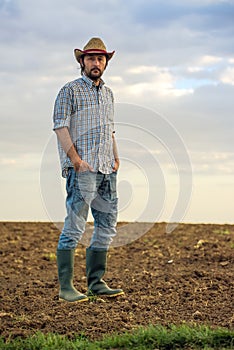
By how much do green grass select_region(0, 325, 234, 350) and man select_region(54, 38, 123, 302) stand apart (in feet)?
3.68

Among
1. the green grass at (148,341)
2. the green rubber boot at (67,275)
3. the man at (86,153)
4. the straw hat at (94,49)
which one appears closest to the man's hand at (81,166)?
the man at (86,153)

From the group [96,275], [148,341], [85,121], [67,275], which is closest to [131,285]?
[96,275]

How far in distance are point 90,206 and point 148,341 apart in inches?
64.4

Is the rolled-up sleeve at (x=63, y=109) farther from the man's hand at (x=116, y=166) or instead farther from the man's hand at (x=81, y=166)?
the man's hand at (x=116, y=166)

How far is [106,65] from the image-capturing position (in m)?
6.18

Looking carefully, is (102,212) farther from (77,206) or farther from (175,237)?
(175,237)

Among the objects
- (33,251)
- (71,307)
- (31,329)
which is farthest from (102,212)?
(33,251)

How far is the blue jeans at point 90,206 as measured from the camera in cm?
589

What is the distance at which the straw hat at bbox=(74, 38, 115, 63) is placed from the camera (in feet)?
19.6

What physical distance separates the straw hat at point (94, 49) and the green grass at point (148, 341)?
97.5 inches

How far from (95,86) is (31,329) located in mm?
2206

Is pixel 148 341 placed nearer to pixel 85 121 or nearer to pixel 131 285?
pixel 85 121

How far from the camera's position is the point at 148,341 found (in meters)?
4.86

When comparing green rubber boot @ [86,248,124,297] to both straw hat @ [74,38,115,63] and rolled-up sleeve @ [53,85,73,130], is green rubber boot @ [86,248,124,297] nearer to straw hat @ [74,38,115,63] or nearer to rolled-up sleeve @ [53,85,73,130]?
rolled-up sleeve @ [53,85,73,130]
